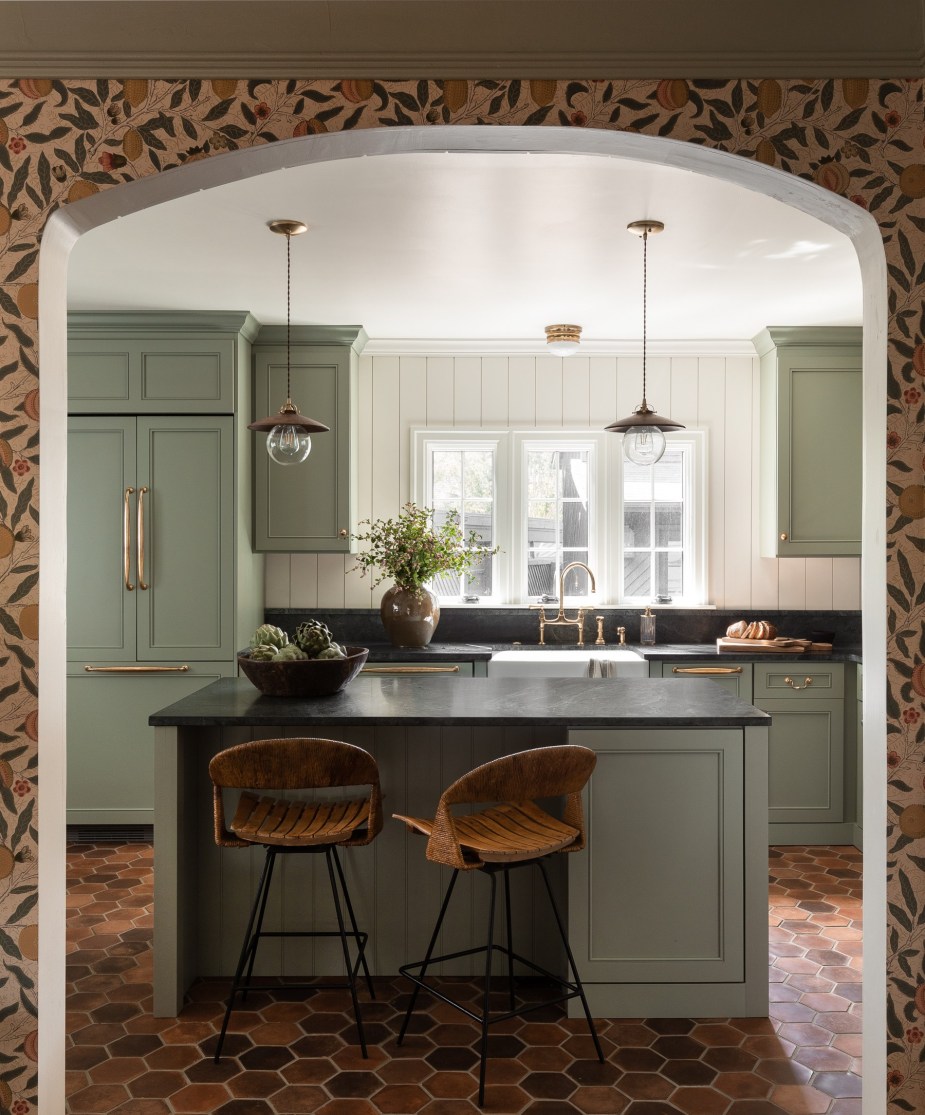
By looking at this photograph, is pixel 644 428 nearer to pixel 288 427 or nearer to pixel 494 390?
pixel 288 427

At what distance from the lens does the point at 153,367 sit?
4879 mm

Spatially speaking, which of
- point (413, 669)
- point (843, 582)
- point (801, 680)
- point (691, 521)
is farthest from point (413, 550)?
point (843, 582)

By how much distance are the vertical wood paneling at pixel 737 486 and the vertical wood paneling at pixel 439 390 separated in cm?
162

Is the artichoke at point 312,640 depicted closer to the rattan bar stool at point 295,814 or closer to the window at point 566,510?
the rattan bar stool at point 295,814

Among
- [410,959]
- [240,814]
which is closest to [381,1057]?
[410,959]

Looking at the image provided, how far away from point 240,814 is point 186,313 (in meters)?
2.87

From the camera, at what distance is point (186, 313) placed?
15.9 feet

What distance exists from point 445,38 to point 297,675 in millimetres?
2083

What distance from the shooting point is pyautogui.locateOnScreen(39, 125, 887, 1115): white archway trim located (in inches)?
78.5

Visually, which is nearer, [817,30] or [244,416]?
[817,30]

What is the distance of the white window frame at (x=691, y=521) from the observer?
562 cm

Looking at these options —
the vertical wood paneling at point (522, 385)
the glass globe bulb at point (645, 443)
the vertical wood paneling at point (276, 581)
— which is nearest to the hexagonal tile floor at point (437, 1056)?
the glass globe bulb at point (645, 443)

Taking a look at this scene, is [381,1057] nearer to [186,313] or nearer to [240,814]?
[240,814]

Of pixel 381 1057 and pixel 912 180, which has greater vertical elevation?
pixel 912 180
